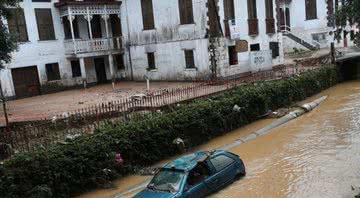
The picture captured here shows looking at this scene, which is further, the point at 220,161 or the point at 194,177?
the point at 220,161

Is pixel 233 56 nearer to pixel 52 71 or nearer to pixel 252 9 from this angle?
pixel 252 9

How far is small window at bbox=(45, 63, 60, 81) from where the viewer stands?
31.5 meters

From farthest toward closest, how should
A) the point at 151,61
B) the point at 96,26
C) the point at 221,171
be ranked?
the point at 96,26 < the point at 151,61 < the point at 221,171

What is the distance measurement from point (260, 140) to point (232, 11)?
14.2m

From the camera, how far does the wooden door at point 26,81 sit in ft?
97.4

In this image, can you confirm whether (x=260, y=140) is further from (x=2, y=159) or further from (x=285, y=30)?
(x=285, y=30)

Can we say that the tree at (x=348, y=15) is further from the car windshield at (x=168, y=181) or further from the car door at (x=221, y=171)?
the car windshield at (x=168, y=181)

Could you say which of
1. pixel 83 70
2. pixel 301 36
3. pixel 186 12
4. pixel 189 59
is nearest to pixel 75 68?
pixel 83 70

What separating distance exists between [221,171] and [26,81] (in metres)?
22.2

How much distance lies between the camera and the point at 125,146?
585 inches

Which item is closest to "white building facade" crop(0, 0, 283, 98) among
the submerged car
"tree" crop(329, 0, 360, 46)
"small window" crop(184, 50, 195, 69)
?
"small window" crop(184, 50, 195, 69)

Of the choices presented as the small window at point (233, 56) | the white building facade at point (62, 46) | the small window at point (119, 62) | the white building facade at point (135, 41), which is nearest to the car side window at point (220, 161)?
the white building facade at point (135, 41)

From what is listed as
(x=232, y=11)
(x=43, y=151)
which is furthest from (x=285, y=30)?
(x=43, y=151)

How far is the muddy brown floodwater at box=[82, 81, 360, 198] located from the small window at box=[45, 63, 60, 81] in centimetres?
1740
